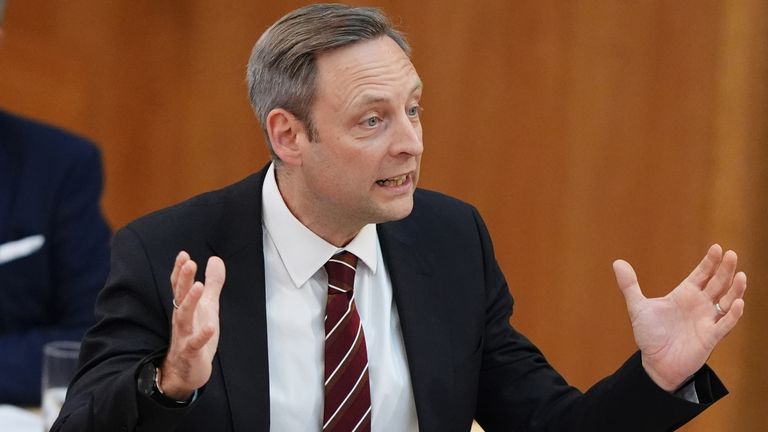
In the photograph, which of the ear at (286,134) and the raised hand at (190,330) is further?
the ear at (286,134)

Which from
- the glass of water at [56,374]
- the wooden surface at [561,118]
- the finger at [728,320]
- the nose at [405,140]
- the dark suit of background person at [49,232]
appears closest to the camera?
the finger at [728,320]

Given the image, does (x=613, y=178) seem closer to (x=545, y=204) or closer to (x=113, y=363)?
(x=545, y=204)

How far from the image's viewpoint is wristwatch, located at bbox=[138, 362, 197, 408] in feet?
6.45

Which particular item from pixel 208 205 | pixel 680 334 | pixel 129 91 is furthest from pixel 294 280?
pixel 129 91

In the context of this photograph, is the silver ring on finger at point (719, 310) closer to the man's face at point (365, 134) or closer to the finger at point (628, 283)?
the finger at point (628, 283)

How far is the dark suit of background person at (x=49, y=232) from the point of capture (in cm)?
309

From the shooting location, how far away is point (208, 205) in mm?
2381

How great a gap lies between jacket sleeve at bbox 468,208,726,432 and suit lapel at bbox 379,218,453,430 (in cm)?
13

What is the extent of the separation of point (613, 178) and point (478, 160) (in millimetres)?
430

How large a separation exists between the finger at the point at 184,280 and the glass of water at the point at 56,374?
509 mm

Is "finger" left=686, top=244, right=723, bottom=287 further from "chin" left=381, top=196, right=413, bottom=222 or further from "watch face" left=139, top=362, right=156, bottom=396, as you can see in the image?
"watch face" left=139, top=362, right=156, bottom=396

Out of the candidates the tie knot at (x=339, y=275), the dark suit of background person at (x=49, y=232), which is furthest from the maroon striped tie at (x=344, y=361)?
the dark suit of background person at (x=49, y=232)

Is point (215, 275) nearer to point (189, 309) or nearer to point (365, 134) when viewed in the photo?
point (189, 309)

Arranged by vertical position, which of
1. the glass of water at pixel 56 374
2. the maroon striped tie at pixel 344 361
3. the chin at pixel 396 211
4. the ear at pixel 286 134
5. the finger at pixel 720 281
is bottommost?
the glass of water at pixel 56 374
